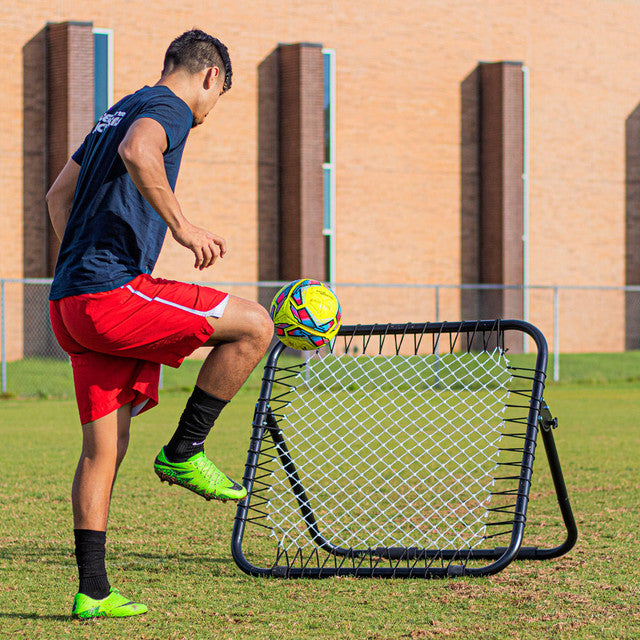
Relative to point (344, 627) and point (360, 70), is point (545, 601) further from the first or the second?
point (360, 70)

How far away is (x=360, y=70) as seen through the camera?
31.8 m

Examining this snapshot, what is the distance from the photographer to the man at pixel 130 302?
14.2 feet

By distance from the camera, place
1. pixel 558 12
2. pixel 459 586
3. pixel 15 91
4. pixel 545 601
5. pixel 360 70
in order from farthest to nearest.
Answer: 1. pixel 558 12
2. pixel 360 70
3. pixel 15 91
4. pixel 459 586
5. pixel 545 601

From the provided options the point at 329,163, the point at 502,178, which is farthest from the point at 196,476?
the point at 502,178

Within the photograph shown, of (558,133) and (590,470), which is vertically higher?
(558,133)

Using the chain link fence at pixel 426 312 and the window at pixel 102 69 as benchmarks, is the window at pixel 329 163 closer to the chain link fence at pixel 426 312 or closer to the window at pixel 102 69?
the chain link fence at pixel 426 312

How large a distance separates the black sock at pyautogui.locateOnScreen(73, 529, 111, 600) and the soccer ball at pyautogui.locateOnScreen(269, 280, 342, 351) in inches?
55.3

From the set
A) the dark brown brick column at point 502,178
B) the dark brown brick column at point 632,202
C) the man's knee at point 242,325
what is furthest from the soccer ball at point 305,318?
the dark brown brick column at point 632,202

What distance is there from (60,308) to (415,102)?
96.8ft

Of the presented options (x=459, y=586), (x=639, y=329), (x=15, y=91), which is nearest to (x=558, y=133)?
(x=639, y=329)

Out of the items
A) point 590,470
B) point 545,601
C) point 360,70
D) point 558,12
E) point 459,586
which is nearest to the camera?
point 545,601

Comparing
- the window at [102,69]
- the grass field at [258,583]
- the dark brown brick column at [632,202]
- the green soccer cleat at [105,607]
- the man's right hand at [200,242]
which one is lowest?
the grass field at [258,583]

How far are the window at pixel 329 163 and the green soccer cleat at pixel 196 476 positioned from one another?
26547 mm

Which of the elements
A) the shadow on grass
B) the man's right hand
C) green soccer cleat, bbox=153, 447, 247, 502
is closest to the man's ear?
the man's right hand
